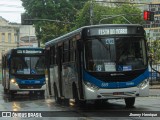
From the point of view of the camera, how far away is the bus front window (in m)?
28.9

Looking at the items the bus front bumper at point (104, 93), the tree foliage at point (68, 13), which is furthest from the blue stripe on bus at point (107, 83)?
the tree foliage at point (68, 13)

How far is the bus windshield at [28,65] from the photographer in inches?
1136

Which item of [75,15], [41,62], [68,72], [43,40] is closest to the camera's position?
[68,72]

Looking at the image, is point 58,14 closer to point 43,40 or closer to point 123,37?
point 43,40

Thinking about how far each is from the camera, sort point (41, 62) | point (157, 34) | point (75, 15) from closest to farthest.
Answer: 1. point (41, 62)
2. point (75, 15)
3. point (157, 34)

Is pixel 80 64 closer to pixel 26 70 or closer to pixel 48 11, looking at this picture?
pixel 26 70

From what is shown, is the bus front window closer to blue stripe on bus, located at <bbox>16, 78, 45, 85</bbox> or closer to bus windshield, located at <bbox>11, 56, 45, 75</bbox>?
bus windshield, located at <bbox>11, 56, 45, 75</bbox>

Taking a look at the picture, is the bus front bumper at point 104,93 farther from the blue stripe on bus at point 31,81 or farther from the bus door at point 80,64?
the blue stripe on bus at point 31,81

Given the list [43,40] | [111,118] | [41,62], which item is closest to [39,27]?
[43,40]

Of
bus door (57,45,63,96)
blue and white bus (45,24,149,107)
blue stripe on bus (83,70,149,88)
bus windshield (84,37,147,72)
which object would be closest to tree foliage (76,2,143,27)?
bus door (57,45,63,96)

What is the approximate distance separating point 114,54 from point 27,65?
1230 cm

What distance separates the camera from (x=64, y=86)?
21.4m

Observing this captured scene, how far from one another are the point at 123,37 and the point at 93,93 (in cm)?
232

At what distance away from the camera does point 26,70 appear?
28.8 m
